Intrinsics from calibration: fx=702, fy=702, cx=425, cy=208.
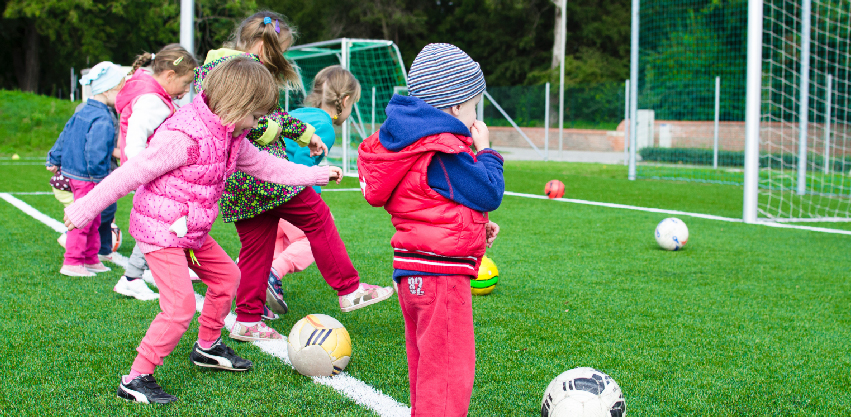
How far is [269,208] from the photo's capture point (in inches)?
146

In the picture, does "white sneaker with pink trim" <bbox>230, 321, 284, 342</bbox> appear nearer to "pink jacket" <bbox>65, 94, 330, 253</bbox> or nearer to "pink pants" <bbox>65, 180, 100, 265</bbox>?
"pink jacket" <bbox>65, 94, 330, 253</bbox>

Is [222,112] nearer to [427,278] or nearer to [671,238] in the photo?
[427,278]

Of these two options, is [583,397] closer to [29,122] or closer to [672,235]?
[672,235]

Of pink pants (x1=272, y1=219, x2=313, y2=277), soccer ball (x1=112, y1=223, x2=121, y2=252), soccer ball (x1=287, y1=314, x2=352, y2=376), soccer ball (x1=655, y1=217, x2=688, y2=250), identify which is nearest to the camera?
soccer ball (x1=287, y1=314, x2=352, y2=376)

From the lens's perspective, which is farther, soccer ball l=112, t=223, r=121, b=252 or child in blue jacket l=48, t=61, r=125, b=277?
soccer ball l=112, t=223, r=121, b=252

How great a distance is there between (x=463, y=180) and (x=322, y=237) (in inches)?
74.6

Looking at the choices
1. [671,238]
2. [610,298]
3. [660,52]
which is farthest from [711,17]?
[610,298]

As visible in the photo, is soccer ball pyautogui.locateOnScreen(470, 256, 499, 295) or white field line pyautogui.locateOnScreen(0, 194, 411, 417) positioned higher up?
soccer ball pyautogui.locateOnScreen(470, 256, 499, 295)

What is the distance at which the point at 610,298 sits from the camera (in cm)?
474

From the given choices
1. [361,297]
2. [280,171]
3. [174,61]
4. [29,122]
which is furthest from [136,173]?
[29,122]

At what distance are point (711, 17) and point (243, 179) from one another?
917 inches

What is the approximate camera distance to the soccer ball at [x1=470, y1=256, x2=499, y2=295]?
15.3 feet

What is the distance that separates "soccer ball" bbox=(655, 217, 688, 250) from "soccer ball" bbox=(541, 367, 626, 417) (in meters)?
4.12

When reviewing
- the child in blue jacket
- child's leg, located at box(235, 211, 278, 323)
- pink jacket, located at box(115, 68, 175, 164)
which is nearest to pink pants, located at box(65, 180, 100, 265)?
the child in blue jacket
